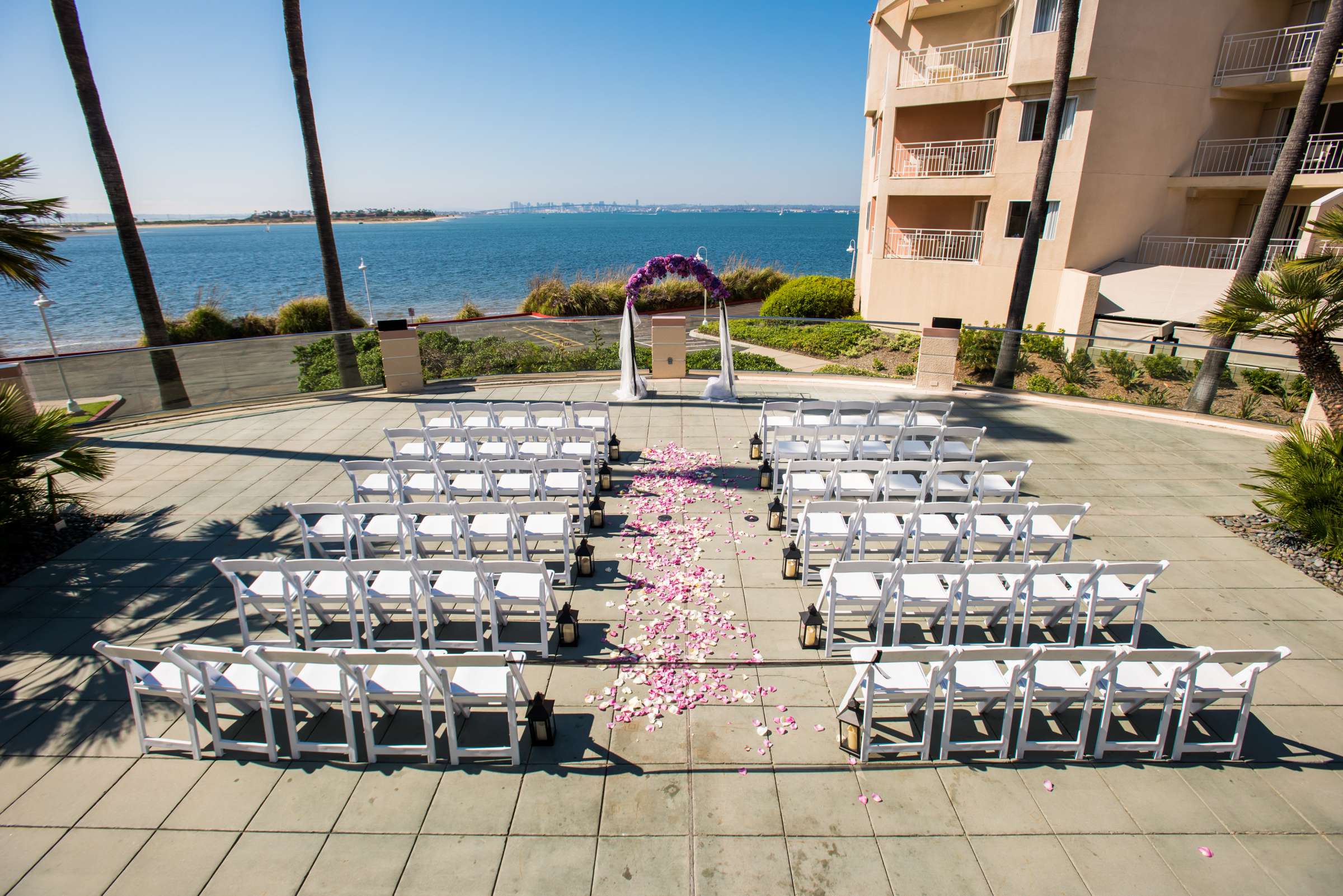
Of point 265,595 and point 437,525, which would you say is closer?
point 265,595

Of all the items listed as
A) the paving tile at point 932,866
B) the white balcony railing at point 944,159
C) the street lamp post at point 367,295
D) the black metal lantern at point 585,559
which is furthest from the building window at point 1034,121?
the paving tile at point 932,866

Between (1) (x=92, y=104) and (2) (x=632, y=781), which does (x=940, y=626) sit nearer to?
(2) (x=632, y=781)

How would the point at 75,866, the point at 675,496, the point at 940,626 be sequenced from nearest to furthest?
1. the point at 75,866
2. the point at 940,626
3. the point at 675,496

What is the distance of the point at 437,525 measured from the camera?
20.4 feet

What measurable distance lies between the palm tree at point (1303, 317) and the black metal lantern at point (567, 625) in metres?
8.01

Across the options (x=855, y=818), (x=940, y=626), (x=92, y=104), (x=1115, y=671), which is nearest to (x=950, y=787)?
(x=855, y=818)

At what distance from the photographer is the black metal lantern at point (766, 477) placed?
816 centimetres

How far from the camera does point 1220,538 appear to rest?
7.25 m

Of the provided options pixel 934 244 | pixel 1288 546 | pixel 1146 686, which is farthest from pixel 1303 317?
pixel 934 244

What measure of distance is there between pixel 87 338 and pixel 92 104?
131 ft

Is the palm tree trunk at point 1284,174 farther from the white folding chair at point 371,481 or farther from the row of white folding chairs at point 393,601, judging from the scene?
the white folding chair at point 371,481

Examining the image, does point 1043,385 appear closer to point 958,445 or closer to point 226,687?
point 958,445

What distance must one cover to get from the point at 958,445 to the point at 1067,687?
15.6 ft

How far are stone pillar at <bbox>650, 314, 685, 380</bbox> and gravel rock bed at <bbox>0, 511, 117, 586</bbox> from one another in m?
8.57
